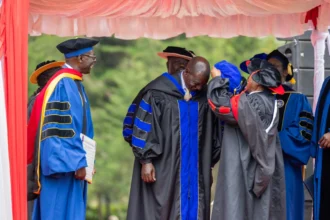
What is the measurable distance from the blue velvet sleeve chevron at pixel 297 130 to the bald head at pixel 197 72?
1.07m

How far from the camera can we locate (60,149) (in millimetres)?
7883

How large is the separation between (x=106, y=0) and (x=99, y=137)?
7474 mm

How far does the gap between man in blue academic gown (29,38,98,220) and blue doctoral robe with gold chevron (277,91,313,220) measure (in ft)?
7.40

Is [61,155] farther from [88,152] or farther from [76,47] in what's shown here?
[76,47]

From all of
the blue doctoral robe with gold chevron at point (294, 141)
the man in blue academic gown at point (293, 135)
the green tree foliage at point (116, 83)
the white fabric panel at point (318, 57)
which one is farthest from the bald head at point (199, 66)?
the green tree foliage at point (116, 83)

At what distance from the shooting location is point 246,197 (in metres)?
8.34

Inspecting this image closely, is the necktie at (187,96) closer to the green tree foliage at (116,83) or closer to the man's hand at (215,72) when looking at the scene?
the man's hand at (215,72)

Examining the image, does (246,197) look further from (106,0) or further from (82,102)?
(106,0)

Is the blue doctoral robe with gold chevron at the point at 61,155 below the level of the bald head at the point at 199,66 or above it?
below

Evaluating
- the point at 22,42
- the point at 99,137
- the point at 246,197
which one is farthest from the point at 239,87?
the point at 99,137

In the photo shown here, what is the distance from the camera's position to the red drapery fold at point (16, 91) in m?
7.10

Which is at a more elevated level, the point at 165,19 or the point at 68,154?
the point at 165,19

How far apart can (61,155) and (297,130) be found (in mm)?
2728

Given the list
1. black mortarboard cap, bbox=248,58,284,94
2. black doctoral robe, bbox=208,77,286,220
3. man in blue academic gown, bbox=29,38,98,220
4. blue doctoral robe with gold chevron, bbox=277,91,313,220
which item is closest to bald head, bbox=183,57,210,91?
black doctoral robe, bbox=208,77,286,220
